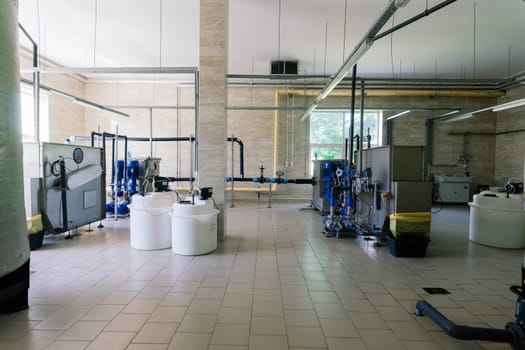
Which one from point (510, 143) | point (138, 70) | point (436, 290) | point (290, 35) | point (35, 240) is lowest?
point (436, 290)

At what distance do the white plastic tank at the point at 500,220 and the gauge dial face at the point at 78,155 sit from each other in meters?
6.71

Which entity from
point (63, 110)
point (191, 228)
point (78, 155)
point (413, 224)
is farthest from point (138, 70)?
point (63, 110)

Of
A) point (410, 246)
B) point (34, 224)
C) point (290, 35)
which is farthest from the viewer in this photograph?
point (290, 35)

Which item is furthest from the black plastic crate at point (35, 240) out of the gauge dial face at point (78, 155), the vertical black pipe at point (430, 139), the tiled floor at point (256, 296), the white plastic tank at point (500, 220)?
the vertical black pipe at point (430, 139)

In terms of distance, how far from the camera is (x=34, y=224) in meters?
4.03

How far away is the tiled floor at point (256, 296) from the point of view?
205 cm

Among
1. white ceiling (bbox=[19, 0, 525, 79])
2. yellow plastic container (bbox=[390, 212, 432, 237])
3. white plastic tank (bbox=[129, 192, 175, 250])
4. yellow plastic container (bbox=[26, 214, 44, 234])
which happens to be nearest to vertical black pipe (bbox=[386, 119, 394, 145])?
white ceiling (bbox=[19, 0, 525, 79])

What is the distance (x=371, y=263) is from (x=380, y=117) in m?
6.92

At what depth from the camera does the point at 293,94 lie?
8984mm

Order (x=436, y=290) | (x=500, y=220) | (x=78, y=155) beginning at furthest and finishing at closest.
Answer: (x=78, y=155) → (x=500, y=220) → (x=436, y=290)

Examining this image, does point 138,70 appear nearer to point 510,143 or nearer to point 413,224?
point 413,224

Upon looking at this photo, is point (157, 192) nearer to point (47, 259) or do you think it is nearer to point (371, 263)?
point (47, 259)

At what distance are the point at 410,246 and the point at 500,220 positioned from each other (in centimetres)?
174

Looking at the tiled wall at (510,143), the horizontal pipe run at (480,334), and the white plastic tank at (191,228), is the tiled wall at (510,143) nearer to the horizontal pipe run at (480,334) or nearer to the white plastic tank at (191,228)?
the horizontal pipe run at (480,334)
